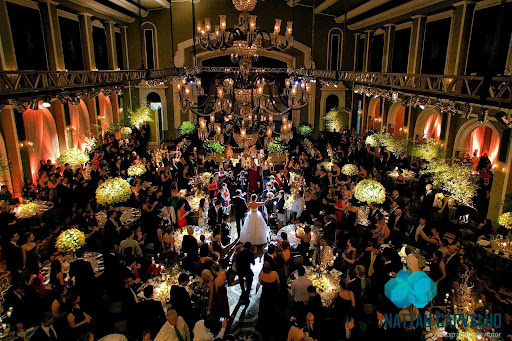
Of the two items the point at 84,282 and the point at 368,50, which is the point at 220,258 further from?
the point at 368,50

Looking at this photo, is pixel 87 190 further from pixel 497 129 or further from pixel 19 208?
pixel 497 129

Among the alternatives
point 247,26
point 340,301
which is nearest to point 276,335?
point 340,301

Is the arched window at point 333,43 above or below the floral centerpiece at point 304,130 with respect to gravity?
above

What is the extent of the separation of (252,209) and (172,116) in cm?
1449

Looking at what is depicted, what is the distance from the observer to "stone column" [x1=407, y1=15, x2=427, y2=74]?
1361cm

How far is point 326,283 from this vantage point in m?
6.00

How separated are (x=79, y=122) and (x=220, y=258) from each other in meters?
10.9

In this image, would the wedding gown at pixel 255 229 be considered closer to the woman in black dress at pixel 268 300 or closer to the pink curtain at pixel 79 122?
the woman in black dress at pixel 268 300

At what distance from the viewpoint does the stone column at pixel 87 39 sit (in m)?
14.9

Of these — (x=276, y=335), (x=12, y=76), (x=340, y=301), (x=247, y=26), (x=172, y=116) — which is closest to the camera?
(x=340, y=301)

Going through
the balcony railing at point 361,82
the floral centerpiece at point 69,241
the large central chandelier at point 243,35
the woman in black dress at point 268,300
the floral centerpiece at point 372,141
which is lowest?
the woman in black dress at point 268,300

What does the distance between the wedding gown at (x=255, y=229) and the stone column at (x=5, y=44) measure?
315 inches

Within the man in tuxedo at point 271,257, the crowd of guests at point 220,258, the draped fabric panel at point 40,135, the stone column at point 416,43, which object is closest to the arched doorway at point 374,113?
the stone column at point 416,43

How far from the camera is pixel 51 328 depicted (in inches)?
180
